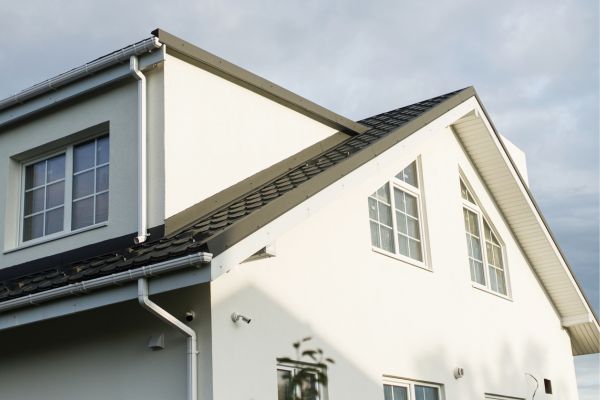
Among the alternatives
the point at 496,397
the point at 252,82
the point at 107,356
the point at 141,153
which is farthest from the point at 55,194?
the point at 496,397

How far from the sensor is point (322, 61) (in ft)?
47.9

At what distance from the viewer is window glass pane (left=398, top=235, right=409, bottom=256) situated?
39.3 feet

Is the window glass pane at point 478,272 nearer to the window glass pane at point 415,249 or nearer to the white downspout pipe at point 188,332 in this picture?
the window glass pane at point 415,249

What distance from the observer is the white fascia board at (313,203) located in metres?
7.64

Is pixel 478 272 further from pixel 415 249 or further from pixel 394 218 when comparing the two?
pixel 394 218

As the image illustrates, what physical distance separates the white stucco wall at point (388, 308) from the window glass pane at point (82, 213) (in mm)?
2207

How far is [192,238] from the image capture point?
8.06 meters

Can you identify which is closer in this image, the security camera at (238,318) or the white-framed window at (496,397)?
the security camera at (238,318)

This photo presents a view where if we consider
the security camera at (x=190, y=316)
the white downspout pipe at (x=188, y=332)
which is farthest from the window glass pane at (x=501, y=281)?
the white downspout pipe at (x=188, y=332)

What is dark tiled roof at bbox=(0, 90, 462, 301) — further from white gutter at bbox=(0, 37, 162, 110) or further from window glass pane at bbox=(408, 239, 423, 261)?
white gutter at bbox=(0, 37, 162, 110)

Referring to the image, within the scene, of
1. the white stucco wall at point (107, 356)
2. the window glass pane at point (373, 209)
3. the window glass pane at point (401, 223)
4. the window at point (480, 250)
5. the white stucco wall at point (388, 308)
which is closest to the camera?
the white stucco wall at point (107, 356)

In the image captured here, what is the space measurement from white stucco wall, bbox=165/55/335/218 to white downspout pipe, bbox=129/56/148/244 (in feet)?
0.81

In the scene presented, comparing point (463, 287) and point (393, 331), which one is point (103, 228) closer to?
point (393, 331)

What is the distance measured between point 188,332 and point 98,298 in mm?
855
